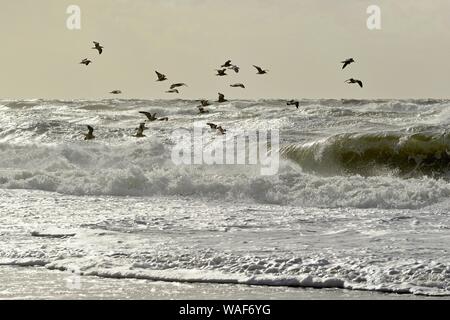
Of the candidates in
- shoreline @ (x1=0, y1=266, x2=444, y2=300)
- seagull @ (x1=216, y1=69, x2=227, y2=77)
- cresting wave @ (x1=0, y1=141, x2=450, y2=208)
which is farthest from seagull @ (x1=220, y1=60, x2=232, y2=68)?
shoreline @ (x1=0, y1=266, x2=444, y2=300)

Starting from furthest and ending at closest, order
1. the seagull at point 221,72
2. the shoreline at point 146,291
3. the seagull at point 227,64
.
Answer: the seagull at point 227,64
the seagull at point 221,72
the shoreline at point 146,291

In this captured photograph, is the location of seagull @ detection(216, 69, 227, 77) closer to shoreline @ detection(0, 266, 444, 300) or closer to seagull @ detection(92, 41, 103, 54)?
seagull @ detection(92, 41, 103, 54)

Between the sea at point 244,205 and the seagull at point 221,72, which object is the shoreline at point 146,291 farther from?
the seagull at point 221,72

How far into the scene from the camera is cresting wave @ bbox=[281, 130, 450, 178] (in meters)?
23.6

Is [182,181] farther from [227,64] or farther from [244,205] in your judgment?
[244,205]

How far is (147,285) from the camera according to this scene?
406 inches

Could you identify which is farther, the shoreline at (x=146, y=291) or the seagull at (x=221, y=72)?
the seagull at (x=221, y=72)

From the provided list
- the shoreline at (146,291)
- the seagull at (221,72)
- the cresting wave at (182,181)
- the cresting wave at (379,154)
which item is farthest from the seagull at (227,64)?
the shoreline at (146,291)

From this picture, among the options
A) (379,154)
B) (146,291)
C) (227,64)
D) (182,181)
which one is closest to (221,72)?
(227,64)

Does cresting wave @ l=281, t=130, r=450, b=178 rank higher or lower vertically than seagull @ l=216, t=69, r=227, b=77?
lower

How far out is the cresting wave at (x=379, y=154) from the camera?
2356 centimetres

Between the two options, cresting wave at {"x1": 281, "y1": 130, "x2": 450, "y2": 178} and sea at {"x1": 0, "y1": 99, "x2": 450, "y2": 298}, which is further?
cresting wave at {"x1": 281, "y1": 130, "x2": 450, "y2": 178}
